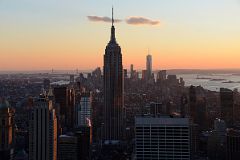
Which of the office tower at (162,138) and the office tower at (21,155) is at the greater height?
the office tower at (162,138)

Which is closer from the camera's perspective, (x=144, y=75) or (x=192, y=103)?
(x=192, y=103)

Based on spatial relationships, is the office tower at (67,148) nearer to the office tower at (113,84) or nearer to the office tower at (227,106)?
the office tower at (113,84)

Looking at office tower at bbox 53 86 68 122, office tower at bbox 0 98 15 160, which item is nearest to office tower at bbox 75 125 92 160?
office tower at bbox 0 98 15 160

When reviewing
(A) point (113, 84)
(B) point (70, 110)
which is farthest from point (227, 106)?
(B) point (70, 110)

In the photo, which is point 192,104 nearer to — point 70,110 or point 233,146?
point 70,110

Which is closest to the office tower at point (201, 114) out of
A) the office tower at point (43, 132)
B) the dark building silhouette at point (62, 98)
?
the dark building silhouette at point (62, 98)

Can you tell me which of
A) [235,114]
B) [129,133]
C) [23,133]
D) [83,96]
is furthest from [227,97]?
[23,133]

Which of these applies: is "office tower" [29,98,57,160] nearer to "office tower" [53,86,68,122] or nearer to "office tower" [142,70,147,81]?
"office tower" [53,86,68,122]
